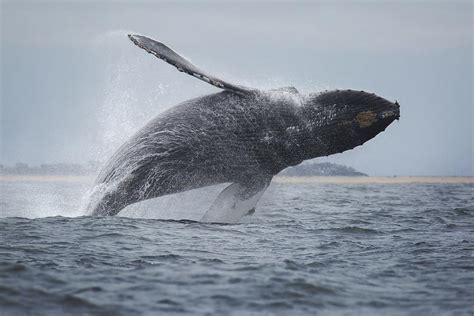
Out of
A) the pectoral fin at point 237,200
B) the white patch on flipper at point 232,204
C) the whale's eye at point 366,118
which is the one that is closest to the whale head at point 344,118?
the whale's eye at point 366,118

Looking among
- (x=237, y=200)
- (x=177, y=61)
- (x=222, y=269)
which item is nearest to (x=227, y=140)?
(x=237, y=200)

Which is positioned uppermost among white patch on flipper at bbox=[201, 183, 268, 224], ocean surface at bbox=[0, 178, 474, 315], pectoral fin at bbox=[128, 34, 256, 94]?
pectoral fin at bbox=[128, 34, 256, 94]

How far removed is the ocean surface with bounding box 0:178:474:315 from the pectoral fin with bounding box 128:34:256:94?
8.12 ft

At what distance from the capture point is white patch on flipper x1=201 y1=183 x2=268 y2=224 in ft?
39.7

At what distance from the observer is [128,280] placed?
769 centimetres

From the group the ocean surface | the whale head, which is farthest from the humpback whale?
the ocean surface

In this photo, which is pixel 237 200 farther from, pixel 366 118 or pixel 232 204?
pixel 366 118

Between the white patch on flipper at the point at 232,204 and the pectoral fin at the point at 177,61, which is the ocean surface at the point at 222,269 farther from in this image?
the pectoral fin at the point at 177,61

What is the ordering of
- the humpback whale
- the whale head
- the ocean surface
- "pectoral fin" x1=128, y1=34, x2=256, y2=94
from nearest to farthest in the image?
the ocean surface, the whale head, "pectoral fin" x1=128, y1=34, x2=256, y2=94, the humpback whale

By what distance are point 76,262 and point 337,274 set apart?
10.9 feet

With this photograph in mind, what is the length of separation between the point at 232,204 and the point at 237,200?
0.13m

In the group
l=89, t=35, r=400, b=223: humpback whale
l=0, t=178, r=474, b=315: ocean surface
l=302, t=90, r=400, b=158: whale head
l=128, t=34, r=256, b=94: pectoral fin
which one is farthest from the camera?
l=89, t=35, r=400, b=223: humpback whale

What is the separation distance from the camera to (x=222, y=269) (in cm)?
849

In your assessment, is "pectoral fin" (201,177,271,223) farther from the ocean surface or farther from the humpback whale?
the ocean surface
